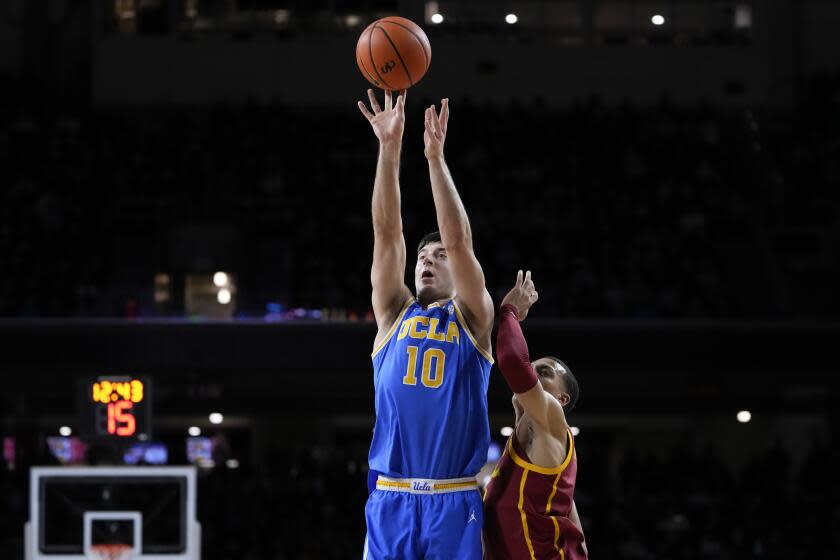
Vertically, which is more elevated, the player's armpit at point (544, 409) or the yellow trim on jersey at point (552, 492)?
the player's armpit at point (544, 409)

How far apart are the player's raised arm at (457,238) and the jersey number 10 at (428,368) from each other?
0.21 meters

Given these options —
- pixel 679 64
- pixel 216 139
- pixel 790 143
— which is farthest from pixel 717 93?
pixel 216 139

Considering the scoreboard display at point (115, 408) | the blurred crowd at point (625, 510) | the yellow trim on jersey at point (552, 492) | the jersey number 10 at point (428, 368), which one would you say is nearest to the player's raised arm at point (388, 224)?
the jersey number 10 at point (428, 368)

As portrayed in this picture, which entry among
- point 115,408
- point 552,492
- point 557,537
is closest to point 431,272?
point 552,492

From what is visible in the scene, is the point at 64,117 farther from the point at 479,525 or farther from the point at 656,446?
the point at 479,525

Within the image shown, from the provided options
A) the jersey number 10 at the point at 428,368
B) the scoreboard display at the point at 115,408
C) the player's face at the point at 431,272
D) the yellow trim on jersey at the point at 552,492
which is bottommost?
the scoreboard display at the point at 115,408

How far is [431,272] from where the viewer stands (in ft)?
18.2

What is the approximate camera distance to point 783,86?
2319cm

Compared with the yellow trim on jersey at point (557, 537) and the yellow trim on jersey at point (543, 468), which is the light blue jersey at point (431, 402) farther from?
the yellow trim on jersey at point (557, 537)

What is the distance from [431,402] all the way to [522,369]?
0.44 meters

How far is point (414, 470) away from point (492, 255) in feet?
42.8

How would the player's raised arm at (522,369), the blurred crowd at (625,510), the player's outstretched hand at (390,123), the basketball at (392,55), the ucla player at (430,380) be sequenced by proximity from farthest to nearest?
the blurred crowd at (625,510), the basketball at (392,55), the player's outstretched hand at (390,123), the ucla player at (430,380), the player's raised arm at (522,369)

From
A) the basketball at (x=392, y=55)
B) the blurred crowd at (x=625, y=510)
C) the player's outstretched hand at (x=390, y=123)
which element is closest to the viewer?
the player's outstretched hand at (x=390, y=123)

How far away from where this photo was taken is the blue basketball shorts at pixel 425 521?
523 cm
